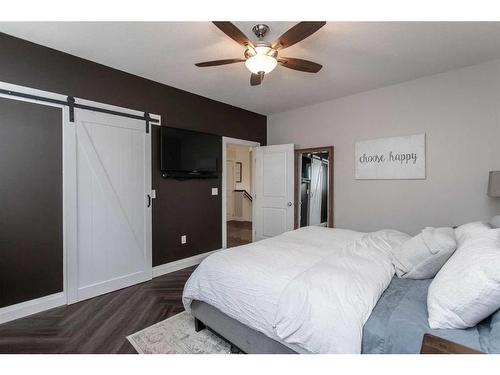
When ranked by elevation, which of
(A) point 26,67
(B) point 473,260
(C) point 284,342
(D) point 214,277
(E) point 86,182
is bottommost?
(C) point 284,342

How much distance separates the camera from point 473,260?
1.15 m

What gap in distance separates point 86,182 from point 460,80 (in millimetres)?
4389

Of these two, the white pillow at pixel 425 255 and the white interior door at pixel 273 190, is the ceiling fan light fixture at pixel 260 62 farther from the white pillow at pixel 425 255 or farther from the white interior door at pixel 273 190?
the white interior door at pixel 273 190

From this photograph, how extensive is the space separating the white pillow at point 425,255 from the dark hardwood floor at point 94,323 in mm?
1989

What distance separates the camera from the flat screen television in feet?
10.6

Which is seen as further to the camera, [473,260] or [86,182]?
[86,182]

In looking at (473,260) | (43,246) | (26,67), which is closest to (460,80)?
(473,260)

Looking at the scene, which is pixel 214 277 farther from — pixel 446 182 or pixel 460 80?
pixel 460 80

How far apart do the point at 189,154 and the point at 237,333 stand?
8.17 ft

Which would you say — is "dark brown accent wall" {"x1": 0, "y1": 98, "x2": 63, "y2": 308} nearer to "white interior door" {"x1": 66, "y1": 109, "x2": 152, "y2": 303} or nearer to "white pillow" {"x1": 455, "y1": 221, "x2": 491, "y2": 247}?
"white interior door" {"x1": 66, "y1": 109, "x2": 152, "y2": 303}

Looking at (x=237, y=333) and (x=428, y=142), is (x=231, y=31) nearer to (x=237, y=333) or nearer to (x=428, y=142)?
(x=237, y=333)

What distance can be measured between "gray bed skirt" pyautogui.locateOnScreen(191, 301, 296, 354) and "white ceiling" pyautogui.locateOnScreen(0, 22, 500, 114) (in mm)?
2303

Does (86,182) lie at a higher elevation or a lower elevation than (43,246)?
higher
